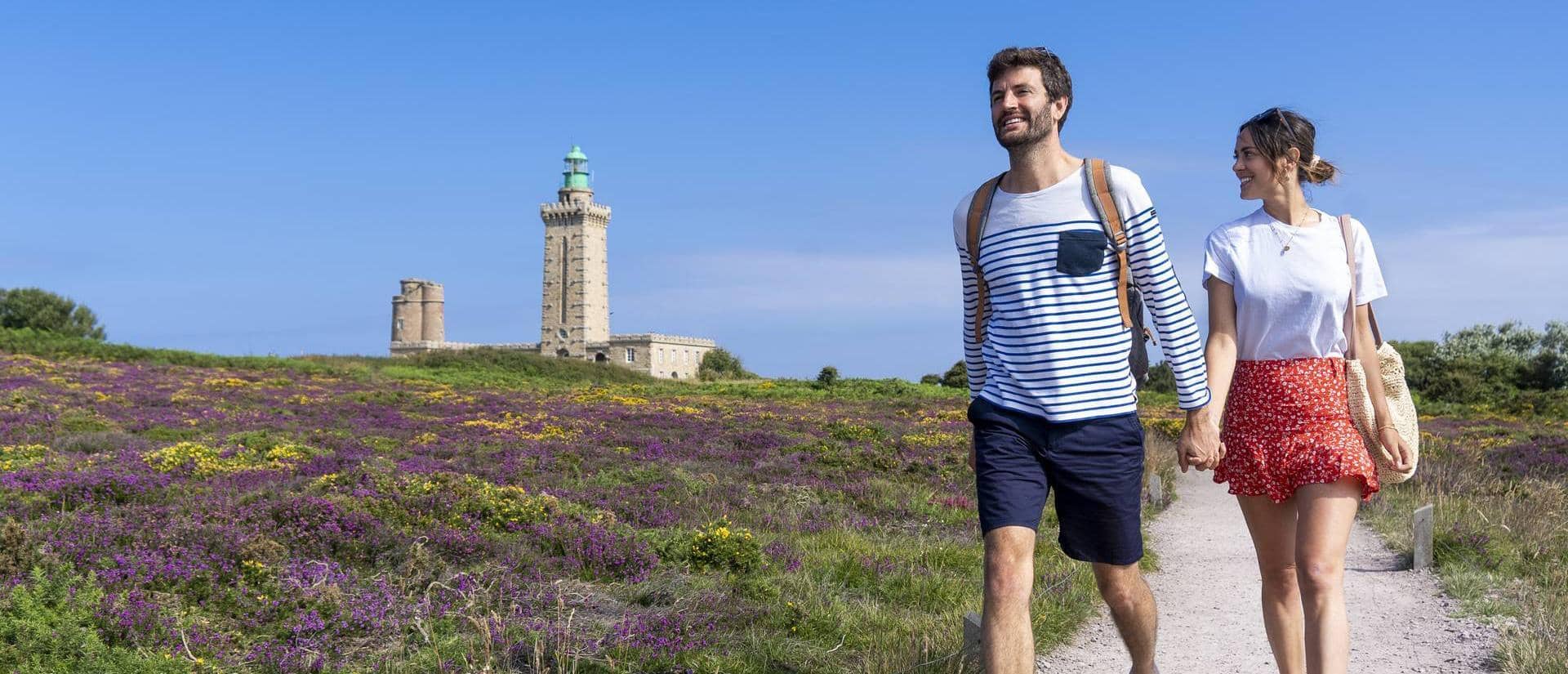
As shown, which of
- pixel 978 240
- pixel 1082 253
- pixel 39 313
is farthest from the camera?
pixel 39 313

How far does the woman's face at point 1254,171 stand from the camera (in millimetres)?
4750

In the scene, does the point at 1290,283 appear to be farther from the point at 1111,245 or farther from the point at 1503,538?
the point at 1503,538

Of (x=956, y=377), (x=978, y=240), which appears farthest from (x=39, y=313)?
(x=978, y=240)

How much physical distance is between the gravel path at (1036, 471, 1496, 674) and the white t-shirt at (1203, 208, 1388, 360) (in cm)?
258

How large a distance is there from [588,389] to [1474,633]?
101 ft

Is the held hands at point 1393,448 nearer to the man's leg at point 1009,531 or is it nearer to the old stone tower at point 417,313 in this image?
the man's leg at point 1009,531

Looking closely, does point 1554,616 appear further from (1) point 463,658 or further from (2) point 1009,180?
(1) point 463,658

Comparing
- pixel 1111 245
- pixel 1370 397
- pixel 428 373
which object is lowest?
pixel 1370 397

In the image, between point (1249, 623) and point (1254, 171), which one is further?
point (1249, 623)

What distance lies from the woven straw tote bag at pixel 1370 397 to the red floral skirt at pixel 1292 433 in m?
0.05

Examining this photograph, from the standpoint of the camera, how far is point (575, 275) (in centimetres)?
9656

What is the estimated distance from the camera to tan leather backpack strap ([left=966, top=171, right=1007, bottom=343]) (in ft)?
14.9

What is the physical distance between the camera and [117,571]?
705 cm

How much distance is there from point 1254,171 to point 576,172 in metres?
98.5
